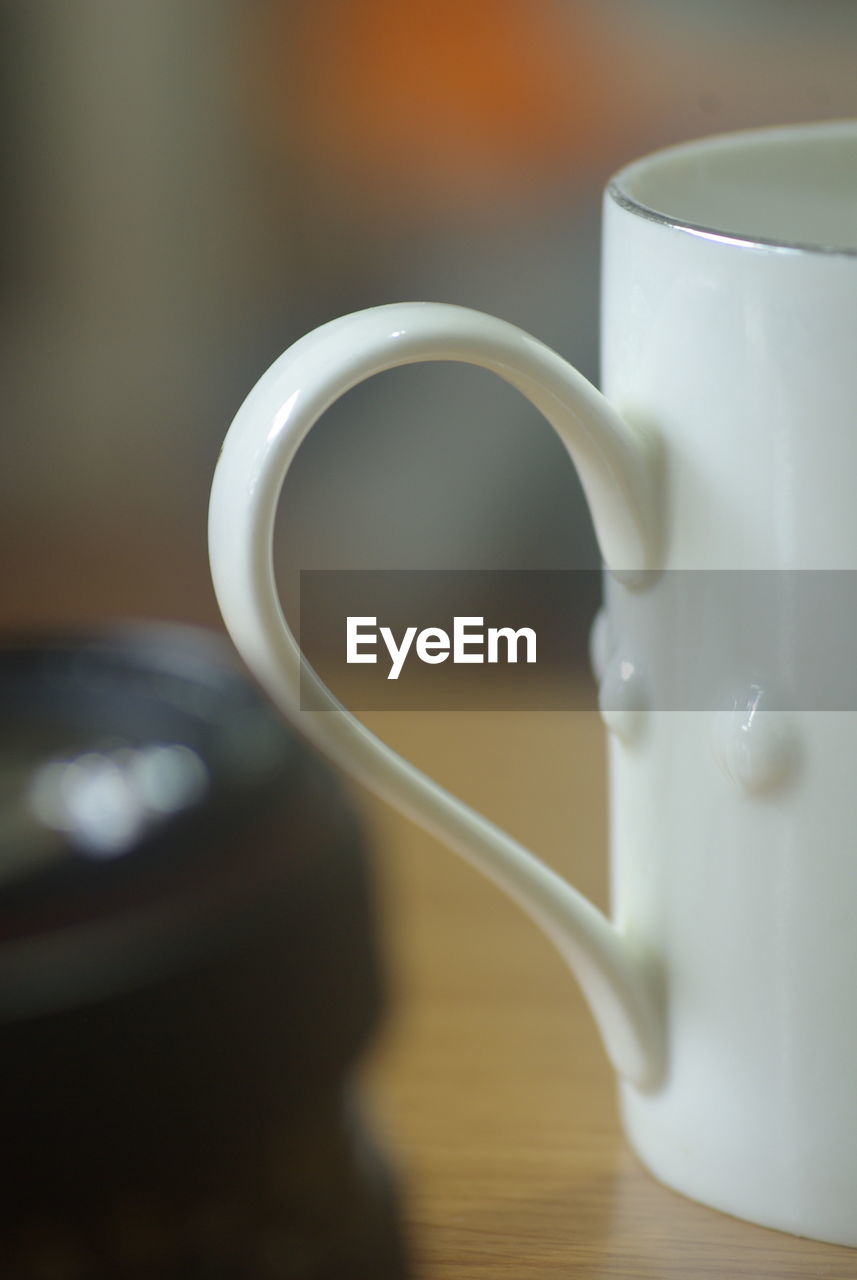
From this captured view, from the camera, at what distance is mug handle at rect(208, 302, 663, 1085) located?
0.21m

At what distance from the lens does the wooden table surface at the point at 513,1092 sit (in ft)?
0.83

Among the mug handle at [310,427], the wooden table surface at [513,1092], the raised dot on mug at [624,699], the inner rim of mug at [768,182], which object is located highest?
the inner rim of mug at [768,182]

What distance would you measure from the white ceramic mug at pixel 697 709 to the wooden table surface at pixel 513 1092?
0.04ft

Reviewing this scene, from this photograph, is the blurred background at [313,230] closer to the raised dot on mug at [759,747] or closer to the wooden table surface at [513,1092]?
the wooden table surface at [513,1092]

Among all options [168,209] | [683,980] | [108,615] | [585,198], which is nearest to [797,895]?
[683,980]

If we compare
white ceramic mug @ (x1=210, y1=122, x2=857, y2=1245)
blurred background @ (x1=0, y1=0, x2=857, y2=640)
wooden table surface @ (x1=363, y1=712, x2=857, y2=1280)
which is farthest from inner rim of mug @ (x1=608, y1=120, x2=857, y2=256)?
blurred background @ (x1=0, y1=0, x2=857, y2=640)

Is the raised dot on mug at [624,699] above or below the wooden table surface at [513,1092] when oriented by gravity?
above

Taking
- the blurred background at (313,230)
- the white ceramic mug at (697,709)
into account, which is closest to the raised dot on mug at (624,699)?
the white ceramic mug at (697,709)

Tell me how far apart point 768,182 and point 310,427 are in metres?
0.11

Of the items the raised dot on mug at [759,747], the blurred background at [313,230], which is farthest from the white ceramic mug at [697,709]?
the blurred background at [313,230]

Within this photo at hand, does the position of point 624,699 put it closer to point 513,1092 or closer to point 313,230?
point 513,1092

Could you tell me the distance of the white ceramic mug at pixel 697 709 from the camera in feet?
0.68

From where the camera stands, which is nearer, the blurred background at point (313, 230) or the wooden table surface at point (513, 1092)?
the wooden table surface at point (513, 1092)

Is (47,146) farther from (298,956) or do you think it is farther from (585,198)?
(298,956)
